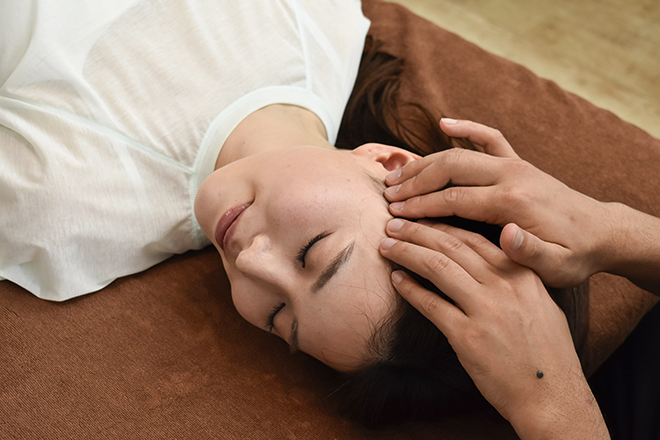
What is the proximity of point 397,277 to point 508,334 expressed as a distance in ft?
0.79

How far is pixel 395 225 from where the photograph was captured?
3.64ft

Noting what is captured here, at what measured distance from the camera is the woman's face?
42.4 inches

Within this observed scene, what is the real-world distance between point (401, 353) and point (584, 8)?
2.76m

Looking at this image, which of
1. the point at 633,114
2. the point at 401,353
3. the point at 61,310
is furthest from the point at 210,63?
the point at 633,114

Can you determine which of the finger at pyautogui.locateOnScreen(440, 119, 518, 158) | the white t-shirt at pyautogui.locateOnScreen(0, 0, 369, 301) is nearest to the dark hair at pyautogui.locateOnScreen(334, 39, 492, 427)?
the finger at pyautogui.locateOnScreen(440, 119, 518, 158)

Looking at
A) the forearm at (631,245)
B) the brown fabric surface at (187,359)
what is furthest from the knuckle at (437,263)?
the brown fabric surface at (187,359)

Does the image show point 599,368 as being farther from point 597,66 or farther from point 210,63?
point 597,66

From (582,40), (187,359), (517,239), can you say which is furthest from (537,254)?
(582,40)

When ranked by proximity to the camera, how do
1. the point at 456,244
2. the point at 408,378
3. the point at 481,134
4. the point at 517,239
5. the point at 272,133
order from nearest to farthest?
the point at 517,239
the point at 456,244
the point at 408,378
the point at 481,134
the point at 272,133

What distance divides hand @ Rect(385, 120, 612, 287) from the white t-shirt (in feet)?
1.89

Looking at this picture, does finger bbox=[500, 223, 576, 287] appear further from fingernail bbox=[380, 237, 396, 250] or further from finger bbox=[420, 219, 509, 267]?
fingernail bbox=[380, 237, 396, 250]

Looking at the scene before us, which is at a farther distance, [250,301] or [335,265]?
[250,301]

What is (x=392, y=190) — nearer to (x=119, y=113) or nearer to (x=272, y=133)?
(x=272, y=133)

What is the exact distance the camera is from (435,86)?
1.85 meters
